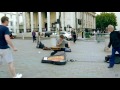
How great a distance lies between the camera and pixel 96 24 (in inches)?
5157

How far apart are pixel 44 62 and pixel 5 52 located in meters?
4.18
